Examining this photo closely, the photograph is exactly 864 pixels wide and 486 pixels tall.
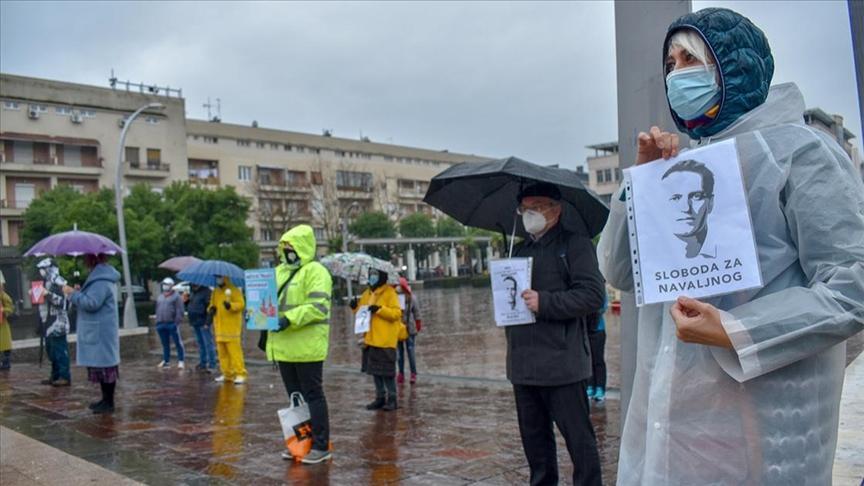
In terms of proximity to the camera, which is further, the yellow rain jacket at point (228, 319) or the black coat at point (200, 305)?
the black coat at point (200, 305)

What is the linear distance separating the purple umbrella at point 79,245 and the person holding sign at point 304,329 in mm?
4122

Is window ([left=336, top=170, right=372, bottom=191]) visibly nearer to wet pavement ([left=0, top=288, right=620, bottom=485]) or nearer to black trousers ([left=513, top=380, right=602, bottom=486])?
wet pavement ([left=0, top=288, right=620, bottom=485])

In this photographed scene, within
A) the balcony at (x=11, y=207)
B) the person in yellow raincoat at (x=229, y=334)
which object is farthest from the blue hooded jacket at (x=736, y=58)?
the balcony at (x=11, y=207)

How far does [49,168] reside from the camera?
51.2 metres

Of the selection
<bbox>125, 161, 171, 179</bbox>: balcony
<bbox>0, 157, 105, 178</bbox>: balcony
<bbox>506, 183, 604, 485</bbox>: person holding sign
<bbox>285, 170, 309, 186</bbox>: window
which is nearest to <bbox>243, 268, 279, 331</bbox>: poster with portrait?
<bbox>506, 183, 604, 485</bbox>: person holding sign

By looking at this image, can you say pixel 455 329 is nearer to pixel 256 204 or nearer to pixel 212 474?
pixel 212 474

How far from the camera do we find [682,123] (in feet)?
6.75

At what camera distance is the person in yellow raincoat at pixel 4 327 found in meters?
13.1

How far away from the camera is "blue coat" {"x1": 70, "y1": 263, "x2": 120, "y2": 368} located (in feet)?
28.5

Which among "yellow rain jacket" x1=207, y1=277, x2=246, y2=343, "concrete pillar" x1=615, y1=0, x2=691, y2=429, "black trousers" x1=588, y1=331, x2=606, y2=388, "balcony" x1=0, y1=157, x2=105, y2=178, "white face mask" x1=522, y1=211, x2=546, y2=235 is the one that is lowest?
"black trousers" x1=588, y1=331, x2=606, y2=388

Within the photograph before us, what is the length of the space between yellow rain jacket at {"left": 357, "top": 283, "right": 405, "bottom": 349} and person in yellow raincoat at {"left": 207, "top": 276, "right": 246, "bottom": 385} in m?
3.75

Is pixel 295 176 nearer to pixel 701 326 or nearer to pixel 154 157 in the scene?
pixel 154 157

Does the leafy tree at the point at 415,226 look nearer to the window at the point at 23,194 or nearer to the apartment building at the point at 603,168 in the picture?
the apartment building at the point at 603,168

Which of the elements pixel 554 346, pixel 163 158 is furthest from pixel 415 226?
pixel 554 346
